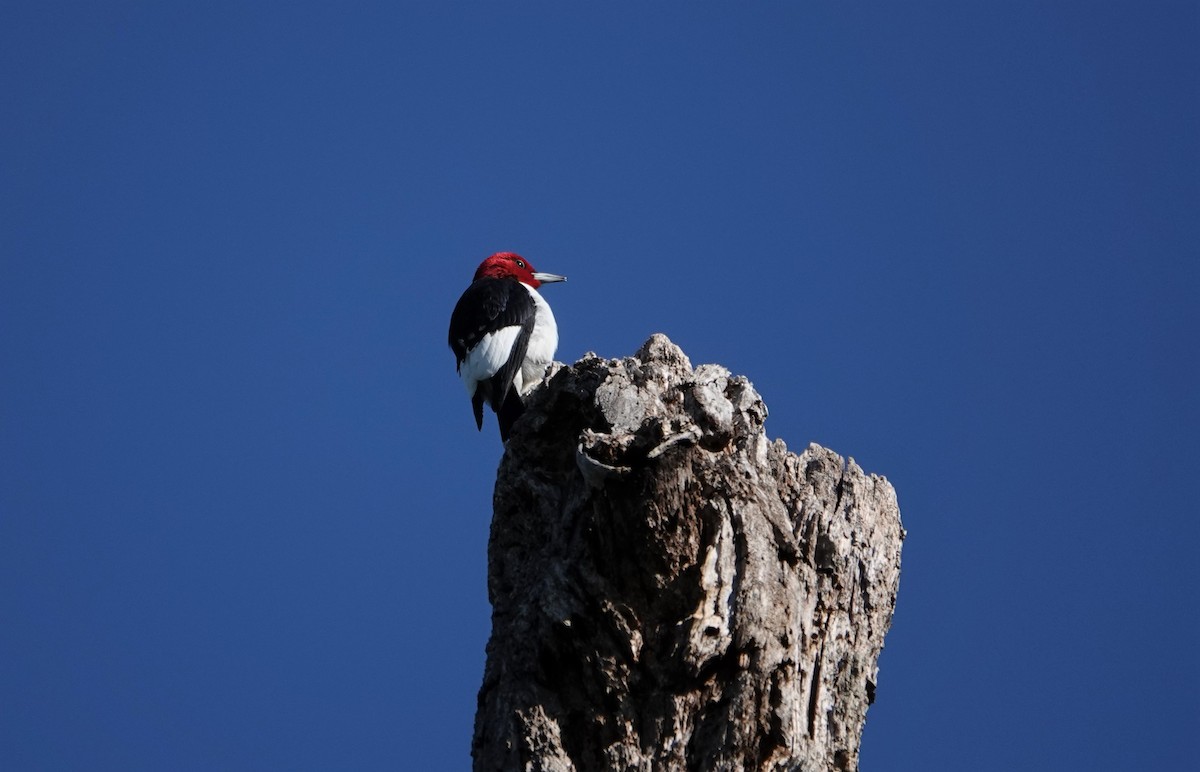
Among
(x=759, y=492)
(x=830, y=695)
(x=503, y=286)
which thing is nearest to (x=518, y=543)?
(x=759, y=492)

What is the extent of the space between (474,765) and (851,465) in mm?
1503

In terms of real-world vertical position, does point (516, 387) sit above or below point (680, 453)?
above

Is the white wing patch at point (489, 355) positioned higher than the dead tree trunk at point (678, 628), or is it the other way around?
the white wing patch at point (489, 355)

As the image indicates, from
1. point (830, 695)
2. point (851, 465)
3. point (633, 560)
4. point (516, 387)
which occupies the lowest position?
point (830, 695)

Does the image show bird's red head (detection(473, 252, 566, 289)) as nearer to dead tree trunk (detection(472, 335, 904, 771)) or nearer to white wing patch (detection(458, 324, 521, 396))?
white wing patch (detection(458, 324, 521, 396))

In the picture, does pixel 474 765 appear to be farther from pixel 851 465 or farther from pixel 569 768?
A: pixel 851 465

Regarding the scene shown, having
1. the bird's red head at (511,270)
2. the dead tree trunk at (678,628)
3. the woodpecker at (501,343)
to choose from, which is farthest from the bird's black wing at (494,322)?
the dead tree trunk at (678,628)

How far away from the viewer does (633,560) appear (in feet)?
10.9

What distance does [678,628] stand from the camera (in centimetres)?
323

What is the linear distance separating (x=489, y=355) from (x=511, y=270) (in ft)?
5.98

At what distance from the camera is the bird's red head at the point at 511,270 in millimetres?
8680

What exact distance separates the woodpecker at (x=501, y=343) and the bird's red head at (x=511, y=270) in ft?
3.46

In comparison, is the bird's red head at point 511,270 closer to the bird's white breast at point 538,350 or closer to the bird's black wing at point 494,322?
the bird's black wing at point 494,322

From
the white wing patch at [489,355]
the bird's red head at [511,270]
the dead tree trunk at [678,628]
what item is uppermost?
the bird's red head at [511,270]
